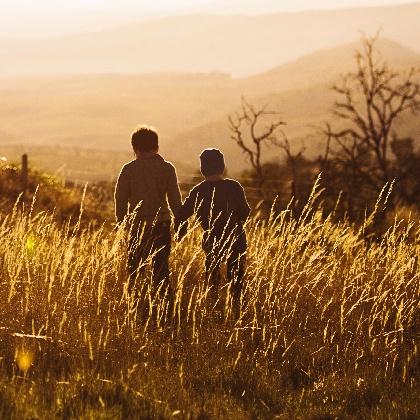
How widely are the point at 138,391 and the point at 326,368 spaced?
137 centimetres

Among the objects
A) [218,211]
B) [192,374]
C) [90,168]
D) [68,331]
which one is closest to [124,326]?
[68,331]

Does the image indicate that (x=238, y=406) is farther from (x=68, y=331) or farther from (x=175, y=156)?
(x=175, y=156)

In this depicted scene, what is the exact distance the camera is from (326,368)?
5.26 metres

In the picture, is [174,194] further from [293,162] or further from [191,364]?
[293,162]

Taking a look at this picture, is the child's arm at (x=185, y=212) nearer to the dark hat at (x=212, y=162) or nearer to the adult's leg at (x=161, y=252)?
the adult's leg at (x=161, y=252)

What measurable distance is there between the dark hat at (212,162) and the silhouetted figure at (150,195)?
0.88ft

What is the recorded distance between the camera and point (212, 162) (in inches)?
261

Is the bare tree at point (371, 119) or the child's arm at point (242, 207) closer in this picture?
the child's arm at point (242, 207)

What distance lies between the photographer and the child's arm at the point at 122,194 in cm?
659

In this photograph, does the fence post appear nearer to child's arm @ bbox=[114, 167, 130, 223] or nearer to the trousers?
child's arm @ bbox=[114, 167, 130, 223]

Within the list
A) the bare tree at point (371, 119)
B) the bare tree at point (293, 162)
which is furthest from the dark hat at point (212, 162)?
the bare tree at point (371, 119)

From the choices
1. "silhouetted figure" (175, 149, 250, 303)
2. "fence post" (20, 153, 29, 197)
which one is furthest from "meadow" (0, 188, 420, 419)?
"fence post" (20, 153, 29, 197)

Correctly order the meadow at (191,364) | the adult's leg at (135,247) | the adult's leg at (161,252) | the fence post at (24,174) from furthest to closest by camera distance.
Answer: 1. the fence post at (24,174)
2. the adult's leg at (161,252)
3. the adult's leg at (135,247)
4. the meadow at (191,364)

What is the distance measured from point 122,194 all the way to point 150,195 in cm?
24
